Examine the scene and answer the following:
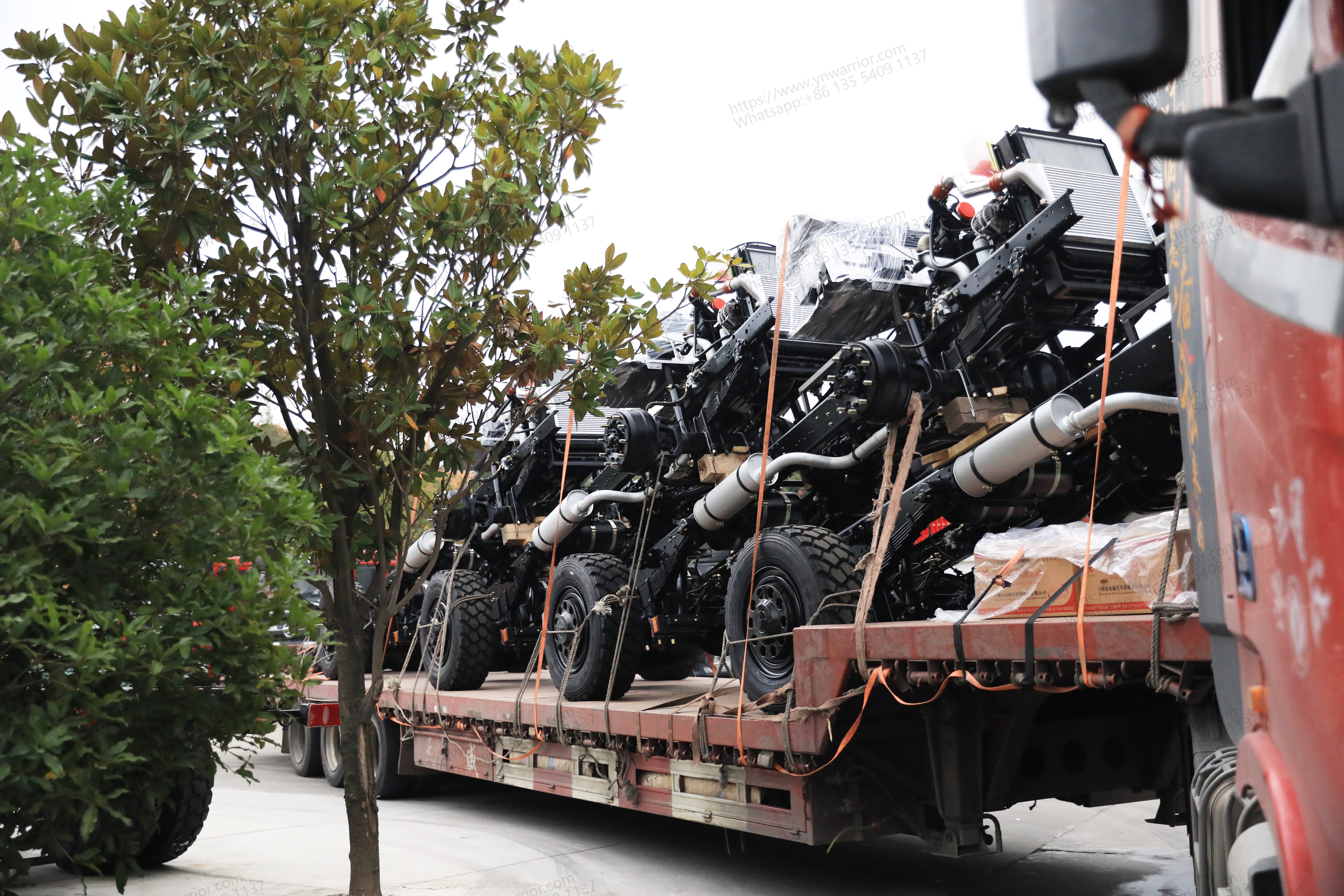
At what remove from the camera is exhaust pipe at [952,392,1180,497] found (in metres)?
5.26

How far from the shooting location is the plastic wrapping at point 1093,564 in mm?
4102

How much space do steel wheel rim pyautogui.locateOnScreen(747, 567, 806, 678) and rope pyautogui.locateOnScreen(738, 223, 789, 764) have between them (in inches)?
1.7

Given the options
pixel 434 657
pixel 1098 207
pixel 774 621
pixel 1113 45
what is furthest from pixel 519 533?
pixel 1113 45

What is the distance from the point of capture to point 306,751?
12672mm

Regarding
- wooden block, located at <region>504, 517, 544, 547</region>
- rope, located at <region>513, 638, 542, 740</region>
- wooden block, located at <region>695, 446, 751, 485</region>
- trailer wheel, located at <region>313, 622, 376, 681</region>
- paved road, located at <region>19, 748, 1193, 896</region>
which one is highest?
wooden block, located at <region>695, 446, 751, 485</region>

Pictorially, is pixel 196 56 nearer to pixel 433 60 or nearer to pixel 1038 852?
pixel 433 60

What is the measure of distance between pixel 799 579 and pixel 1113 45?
498cm

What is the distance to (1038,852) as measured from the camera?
25.9 ft

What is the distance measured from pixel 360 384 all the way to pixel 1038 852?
212 inches

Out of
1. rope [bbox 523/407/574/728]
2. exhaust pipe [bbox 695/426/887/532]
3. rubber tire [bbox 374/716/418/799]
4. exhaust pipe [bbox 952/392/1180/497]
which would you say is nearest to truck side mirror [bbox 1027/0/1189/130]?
exhaust pipe [bbox 952/392/1180/497]

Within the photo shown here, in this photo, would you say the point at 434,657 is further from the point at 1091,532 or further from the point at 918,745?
the point at 1091,532

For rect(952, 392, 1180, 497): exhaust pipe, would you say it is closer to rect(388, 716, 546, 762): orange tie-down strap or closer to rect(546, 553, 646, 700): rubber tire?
rect(546, 553, 646, 700): rubber tire

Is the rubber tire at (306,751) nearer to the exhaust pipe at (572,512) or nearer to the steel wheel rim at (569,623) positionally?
the exhaust pipe at (572,512)

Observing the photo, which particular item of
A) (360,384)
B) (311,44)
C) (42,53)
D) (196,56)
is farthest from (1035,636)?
(42,53)
